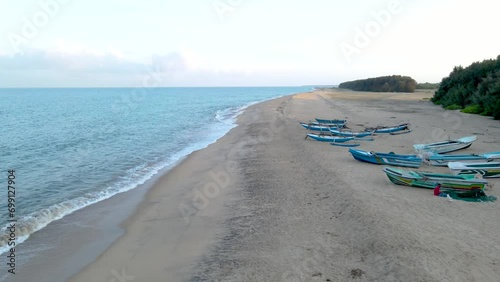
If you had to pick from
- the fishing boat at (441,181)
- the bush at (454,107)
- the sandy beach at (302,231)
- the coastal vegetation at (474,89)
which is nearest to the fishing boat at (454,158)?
the sandy beach at (302,231)

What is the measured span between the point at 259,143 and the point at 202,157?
3.89 m

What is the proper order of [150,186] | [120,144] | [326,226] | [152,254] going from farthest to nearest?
[120,144], [150,186], [326,226], [152,254]

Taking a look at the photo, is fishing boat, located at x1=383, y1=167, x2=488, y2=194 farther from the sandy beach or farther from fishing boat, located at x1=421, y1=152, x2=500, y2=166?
fishing boat, located at x1=421, y1=152, x2=500, y2=166

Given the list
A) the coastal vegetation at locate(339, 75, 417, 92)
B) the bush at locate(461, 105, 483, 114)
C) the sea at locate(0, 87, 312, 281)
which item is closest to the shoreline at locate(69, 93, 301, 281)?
the sea at locate(0, 87, 312, 281)

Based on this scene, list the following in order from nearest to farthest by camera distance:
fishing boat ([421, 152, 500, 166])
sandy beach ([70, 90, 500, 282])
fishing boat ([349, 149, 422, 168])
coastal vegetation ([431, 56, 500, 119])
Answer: sandy beach ([70, 90, 500, 282])
fishing boat ([421, 152, 500, 166])
fishing boat ([349, 149, 422, 168])
coastal vegetation ([431, 56, 500, 119])

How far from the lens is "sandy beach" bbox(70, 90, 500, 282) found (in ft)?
21.2

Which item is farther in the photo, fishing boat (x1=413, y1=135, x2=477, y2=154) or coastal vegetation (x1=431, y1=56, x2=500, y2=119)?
coastal vegetation (x1=431, y1=56, x2=500, y2=119)

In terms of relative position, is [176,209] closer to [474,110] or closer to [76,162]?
[76,162]

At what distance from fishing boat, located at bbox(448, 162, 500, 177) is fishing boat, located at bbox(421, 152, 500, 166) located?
3.58ft

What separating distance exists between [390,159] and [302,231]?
273 inches

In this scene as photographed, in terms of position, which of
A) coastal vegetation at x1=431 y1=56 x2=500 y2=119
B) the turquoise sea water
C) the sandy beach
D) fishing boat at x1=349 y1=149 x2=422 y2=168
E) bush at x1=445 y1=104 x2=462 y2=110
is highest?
Answer: coastal vegetation at x1=431 y1=56 x2=500 y2=119

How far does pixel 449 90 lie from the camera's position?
40.4 meters

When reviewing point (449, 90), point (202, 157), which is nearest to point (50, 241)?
point (202, 157)

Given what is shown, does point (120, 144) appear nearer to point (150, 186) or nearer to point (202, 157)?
point (202, 157)
